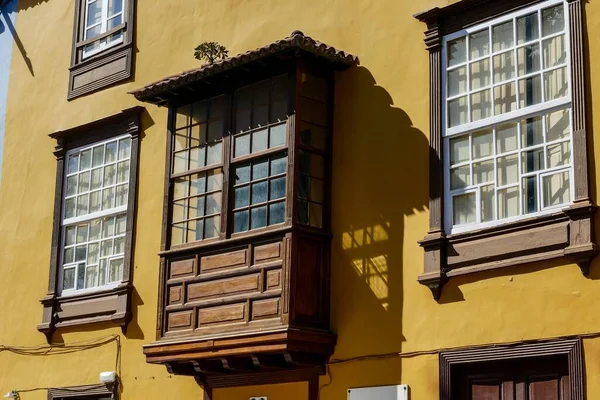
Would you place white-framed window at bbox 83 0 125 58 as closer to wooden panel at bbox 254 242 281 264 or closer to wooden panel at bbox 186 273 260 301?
wooden panel at bbox 186 273 260 301

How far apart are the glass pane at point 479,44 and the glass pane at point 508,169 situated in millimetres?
Result: 1073

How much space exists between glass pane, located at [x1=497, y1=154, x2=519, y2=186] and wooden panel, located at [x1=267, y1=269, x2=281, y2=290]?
2344mm

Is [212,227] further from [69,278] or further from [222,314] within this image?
[69,278]

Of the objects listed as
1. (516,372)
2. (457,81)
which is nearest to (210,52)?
(457,81)

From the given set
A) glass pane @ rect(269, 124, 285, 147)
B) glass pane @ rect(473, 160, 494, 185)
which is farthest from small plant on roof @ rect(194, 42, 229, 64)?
glass pane @ rect(473, 160, 494, 185)

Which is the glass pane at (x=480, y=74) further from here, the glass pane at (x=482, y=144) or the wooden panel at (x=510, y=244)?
the wooden panel at (x=510, y=244)

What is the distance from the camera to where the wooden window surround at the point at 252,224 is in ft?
37.7

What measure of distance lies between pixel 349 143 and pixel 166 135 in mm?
2751

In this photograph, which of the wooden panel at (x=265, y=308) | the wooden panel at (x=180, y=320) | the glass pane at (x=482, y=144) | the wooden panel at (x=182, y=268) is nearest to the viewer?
the glass pane at (x=482, y=144)

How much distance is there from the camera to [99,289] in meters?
14.3

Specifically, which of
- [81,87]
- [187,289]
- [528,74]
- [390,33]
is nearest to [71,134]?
[81,87]

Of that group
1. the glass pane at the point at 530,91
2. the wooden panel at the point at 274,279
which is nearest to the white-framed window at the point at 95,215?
the wooden panel at the point at 274,279

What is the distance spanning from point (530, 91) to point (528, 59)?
1.00 feet

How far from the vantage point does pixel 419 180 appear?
1126cm
